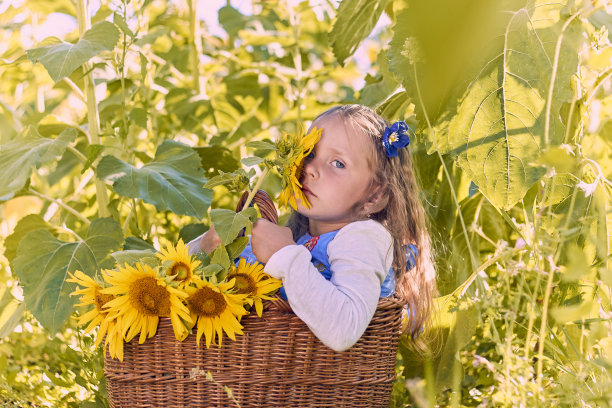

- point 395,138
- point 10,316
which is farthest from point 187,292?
point 10,316

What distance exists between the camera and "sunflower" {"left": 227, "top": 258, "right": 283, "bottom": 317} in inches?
41.0

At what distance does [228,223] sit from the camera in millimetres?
1068

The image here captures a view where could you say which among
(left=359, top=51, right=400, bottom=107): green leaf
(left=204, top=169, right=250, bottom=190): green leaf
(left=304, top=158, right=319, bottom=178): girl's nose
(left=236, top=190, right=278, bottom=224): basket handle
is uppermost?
(left=359, top=51, right=400, bottom=107): green leaf

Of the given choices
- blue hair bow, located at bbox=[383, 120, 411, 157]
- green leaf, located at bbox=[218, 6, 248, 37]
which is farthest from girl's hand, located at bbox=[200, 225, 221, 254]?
green leaf, located at bbox=[218, 6, 248, 37]

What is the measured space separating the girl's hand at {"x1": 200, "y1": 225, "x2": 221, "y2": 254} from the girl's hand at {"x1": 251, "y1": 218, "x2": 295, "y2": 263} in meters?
0.15

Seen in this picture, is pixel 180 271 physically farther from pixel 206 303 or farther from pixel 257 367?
pixel 257 367

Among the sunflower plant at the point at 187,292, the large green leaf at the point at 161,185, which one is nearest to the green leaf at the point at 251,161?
the sunflower plant at the point at 187,292

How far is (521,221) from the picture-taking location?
1811 mm

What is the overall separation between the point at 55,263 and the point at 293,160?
2.02 feet

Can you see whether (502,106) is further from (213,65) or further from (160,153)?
(213,65)

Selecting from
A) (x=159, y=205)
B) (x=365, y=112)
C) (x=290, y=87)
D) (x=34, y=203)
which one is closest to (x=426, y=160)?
(x=365, y=112)

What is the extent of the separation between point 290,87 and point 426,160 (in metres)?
0.81

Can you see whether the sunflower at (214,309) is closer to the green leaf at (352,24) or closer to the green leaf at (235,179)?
the green leaf at (235,179)

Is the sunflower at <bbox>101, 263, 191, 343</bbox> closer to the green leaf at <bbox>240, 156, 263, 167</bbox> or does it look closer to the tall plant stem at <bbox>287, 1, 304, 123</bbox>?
the green leaf at <bbox>240, 156, 263, 167</bbox>
